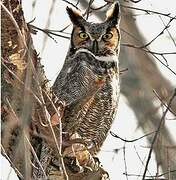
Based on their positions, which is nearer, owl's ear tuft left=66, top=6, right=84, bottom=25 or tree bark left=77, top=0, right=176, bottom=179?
tree bark left=77, top=0, right=176, bottom=179

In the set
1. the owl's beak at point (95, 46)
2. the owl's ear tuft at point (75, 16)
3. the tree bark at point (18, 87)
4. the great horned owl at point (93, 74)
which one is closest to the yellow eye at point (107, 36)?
the great horned owl at point (93, 74)

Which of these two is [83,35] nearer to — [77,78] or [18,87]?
[77,78]

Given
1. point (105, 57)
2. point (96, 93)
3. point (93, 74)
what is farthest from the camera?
point (105, 57)

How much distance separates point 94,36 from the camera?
459cm

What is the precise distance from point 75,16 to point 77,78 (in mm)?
635

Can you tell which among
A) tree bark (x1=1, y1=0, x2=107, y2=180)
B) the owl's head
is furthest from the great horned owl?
tree bark (x1=1, y1=0, x2=107, y2=180)

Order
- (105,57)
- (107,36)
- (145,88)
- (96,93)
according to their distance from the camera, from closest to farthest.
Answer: (145,88) < (96,93) < (105,57) < (107,36)

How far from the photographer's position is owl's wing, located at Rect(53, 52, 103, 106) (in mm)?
4043

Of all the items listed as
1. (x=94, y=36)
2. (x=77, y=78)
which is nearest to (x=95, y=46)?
(x=94, y=36)

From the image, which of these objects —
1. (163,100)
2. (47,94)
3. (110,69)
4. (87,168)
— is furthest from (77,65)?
(47,94)

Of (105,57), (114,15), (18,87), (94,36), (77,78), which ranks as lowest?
(18,87)

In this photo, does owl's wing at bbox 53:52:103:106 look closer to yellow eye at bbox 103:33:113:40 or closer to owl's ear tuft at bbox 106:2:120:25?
yellow eye at bbox 103:33:113:40

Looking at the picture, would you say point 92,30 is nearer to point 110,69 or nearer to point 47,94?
point 110,69

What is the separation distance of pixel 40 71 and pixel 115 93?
1.73 m
